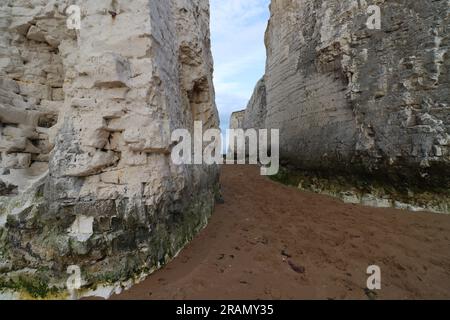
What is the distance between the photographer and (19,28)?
3.15m

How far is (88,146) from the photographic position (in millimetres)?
2551

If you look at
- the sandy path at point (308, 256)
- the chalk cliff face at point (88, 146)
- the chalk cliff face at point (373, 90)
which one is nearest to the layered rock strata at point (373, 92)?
the chalk cliff face at point (373, 90)

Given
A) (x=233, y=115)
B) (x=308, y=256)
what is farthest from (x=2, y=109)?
(x=233, y=115)

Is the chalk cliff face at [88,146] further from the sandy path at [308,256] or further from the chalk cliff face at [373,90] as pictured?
the chalk cliff face at [373,90]

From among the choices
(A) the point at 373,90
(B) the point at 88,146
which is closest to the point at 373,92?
(A) the point at 373,90

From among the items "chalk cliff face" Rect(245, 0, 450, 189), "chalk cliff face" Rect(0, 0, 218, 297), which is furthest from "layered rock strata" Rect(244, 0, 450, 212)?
"chalk cliff face" Rect(0, 0, 218, 297)

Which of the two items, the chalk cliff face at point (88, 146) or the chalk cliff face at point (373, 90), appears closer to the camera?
the chalk cliff face at point (88, 146)

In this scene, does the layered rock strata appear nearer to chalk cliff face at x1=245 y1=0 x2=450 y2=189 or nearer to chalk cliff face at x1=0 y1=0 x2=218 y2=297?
chalk cliff face at x1=245 y1=0 x2=450 y2=189

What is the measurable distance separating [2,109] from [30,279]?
180 cm

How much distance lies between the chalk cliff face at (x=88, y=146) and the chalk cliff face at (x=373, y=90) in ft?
12.2

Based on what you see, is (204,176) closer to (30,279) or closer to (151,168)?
(151,168)

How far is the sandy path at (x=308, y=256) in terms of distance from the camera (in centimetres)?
234

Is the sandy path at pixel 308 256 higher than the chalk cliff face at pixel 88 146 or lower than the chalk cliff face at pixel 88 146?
lower

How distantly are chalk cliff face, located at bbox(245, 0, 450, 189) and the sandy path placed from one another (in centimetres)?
102
